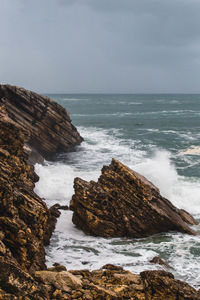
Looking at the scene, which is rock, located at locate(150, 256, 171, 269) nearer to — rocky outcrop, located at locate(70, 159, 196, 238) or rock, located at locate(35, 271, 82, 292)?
rocky outcrop, located at locate(70, 159, 196, 238)

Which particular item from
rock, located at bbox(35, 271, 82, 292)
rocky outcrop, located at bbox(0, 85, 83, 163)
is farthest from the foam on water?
rock, located at bbox(35, 271, 82, 292)

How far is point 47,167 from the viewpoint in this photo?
121 ft

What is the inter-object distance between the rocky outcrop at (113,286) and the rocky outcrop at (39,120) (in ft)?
80.2

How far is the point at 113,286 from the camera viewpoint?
1188 centimetres

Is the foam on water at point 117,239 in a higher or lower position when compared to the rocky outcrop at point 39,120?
lower

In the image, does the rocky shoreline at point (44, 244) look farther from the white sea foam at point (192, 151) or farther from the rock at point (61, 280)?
the white sea foam at point (192, 151)

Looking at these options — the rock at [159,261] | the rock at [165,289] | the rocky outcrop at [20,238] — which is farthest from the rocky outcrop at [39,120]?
the rock at [165,289]

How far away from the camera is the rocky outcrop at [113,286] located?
35.6 feet

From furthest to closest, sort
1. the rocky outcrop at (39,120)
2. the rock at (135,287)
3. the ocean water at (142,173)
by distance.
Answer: the rocky outcrop at (39,120) < the ocean water at (142,173) < the rock at (135,287)

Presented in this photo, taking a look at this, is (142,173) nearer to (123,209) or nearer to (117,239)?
(123,209)

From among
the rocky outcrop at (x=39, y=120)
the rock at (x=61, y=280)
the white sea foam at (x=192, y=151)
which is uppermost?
the rocky outcrop at (x=39, y=120)

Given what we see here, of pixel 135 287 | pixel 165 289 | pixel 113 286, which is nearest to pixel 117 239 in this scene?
pixel 135 287

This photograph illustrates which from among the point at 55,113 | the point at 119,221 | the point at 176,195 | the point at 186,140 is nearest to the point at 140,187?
the point at 119,221

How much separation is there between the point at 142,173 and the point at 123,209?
12.8 m
